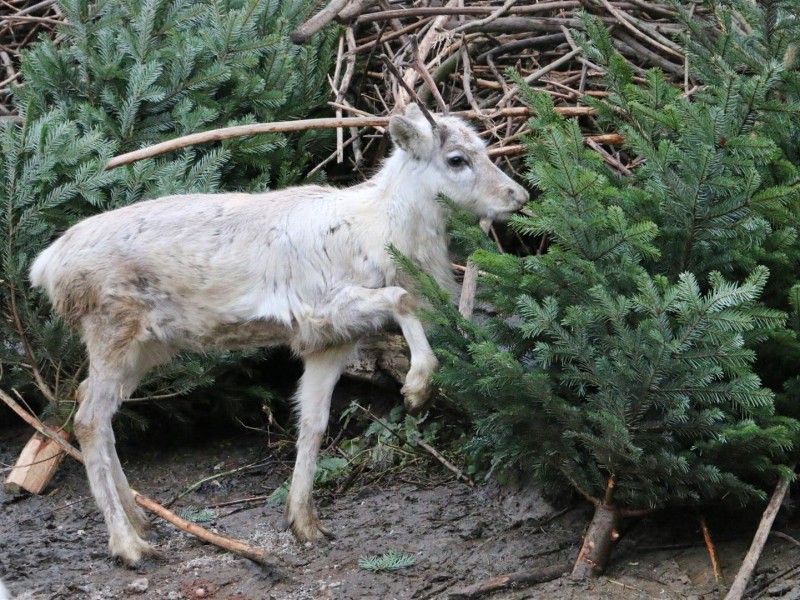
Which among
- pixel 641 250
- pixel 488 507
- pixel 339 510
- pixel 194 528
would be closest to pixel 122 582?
pixel 194 528

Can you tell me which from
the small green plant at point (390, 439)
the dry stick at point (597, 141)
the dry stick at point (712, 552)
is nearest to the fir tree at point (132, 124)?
the small green plant at point (390, 439)

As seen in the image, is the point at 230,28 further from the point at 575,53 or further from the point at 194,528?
the point at 194,528

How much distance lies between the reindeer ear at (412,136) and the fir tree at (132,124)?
1582 millimetres

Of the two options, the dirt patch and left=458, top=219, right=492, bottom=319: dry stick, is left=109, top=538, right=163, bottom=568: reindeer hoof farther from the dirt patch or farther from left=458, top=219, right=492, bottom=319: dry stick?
left=458, top=219, right=492, bottom=319: dry stick

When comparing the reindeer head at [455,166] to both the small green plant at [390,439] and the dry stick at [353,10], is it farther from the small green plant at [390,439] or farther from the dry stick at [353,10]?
the small green plant at [390,439]

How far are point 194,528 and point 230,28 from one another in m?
3.46

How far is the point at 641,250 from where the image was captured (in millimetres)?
4551

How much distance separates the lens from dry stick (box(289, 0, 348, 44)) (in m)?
6.47

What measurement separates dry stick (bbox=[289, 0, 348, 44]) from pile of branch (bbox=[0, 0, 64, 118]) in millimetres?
3090

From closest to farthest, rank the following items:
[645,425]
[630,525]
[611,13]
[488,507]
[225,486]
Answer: [645,425]
[630,525]
[488,507]
[225,486]
[611,13]

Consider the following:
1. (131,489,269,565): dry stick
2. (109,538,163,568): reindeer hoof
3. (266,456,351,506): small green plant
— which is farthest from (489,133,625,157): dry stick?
(109,538,163,568): reindeer hoof

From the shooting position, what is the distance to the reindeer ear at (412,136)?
579cm

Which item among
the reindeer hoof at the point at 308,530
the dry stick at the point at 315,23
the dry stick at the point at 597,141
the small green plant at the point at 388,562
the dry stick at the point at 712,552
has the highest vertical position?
the dry stick at the point at 315,23

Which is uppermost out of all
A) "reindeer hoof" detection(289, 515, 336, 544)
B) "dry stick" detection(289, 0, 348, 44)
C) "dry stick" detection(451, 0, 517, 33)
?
"dry stick" detection(289, 0, 348, 44)
